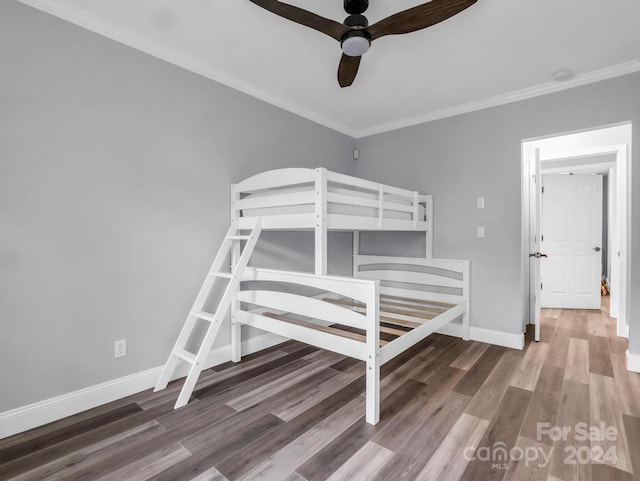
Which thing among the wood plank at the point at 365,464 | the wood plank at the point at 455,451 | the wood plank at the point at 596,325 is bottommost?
the wood plank at the point at 365,464

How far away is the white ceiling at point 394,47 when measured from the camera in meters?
1.92

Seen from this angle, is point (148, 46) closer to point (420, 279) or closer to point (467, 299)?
point (420, 279)

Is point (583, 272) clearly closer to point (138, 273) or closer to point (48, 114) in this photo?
point (138, 273)

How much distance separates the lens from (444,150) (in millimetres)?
3512

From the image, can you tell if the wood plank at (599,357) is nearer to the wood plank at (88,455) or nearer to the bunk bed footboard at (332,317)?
the bunk bed footboard at (332,317)

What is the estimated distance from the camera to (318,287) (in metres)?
2.10

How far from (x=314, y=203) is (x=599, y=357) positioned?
2867mm

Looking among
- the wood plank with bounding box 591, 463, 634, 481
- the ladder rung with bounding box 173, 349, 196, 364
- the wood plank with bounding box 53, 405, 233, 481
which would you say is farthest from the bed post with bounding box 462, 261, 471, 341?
the ladder rung with bounding box 173, 349, 196, 364

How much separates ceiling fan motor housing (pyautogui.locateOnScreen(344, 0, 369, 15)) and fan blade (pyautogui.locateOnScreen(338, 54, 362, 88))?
0.23 m

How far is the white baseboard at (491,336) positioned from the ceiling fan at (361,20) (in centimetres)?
278

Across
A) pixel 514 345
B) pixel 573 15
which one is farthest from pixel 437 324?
pixel 573 15

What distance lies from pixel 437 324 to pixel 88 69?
3.01 meters

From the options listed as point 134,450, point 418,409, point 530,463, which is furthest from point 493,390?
point 134,450

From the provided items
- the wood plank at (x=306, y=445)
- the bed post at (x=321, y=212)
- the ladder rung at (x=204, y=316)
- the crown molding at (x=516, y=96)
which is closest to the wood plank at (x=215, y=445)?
the wood plank at (x=306, y=445)
